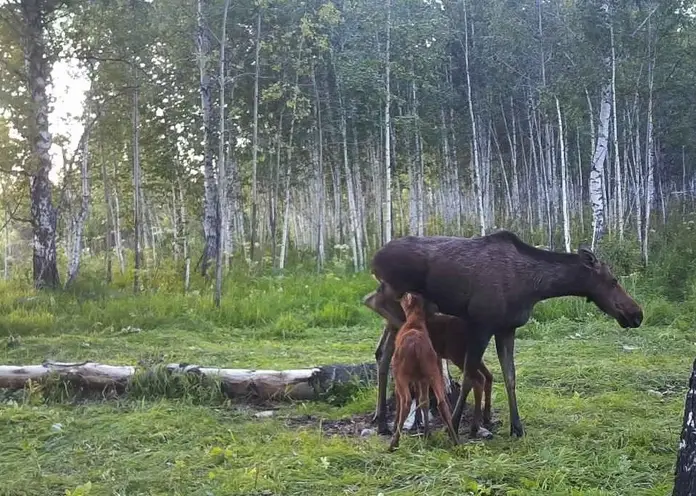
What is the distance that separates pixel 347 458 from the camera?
495cm

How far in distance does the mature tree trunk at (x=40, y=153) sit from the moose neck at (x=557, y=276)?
38.0 feet

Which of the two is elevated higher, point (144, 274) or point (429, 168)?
point (429, 168)

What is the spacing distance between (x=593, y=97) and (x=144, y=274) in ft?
47.9

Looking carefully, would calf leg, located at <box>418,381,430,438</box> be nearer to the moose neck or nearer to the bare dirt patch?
the bare dirt patch

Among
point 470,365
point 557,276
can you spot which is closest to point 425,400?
point 470,365

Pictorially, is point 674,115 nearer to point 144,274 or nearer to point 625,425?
point 144,274

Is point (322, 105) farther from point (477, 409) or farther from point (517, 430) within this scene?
point (517, 430)

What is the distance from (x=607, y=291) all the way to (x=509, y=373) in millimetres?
1060

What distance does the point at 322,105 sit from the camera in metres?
21.8

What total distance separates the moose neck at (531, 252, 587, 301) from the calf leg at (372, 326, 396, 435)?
127cm

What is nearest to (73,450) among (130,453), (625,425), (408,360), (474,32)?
(130,453)

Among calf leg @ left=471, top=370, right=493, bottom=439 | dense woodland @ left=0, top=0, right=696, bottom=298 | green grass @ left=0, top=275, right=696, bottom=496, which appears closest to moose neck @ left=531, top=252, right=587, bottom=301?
calf leg @ left=471, top=370, right=493, bottom=439

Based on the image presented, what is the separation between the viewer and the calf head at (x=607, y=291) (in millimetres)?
5824

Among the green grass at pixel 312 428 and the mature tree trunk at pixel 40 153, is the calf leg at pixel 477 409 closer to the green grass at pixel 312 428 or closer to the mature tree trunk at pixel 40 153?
the green grass at pixel 312 428
